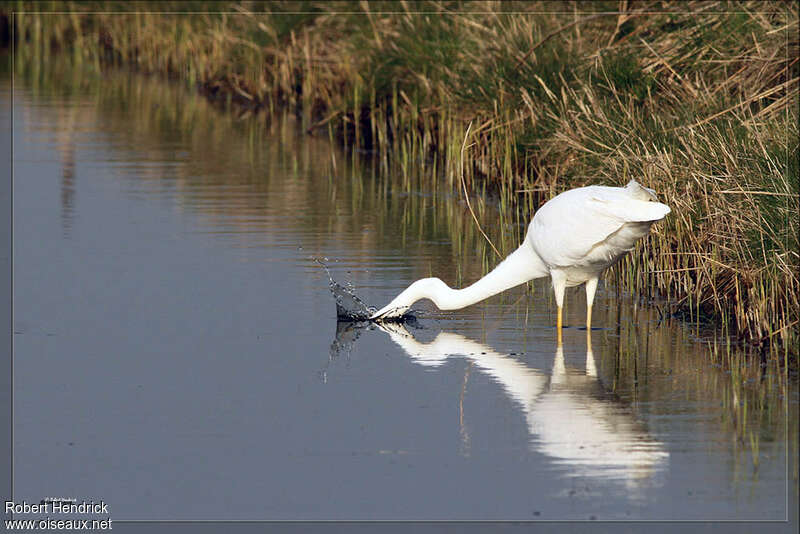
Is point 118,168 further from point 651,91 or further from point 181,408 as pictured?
point 181,408

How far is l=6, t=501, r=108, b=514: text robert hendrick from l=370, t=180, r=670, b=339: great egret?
150 inches

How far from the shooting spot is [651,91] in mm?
14508

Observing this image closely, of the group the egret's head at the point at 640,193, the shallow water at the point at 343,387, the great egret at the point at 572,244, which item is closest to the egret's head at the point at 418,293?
the great egret at the point at 572,244

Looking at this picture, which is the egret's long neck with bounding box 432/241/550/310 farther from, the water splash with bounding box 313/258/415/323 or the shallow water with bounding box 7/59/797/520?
the water splash with bounding box 313/258/415/323

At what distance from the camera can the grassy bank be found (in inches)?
390

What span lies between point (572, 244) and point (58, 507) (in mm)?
4031

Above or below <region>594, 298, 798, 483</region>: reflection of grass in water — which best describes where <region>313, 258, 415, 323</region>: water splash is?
above

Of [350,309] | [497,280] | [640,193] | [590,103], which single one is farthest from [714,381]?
[590,103]

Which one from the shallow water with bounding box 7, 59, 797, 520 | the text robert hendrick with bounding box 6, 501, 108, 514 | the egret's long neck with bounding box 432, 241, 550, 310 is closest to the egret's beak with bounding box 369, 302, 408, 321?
the shallow water with bounding box 7, 59, 797, 520

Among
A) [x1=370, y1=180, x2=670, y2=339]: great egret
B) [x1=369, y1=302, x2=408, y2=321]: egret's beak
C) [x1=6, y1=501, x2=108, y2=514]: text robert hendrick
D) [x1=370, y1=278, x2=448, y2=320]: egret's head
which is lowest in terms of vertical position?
[x1=6, y1=501, x2=108, y2=514]: text robert hendrick

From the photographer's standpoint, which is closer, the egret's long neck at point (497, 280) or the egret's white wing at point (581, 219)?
the egret's white wing at point (581, 219)

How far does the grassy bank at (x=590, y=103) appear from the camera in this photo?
390 inches

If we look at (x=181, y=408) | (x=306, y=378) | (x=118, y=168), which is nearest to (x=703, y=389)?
(x=306, y=378)

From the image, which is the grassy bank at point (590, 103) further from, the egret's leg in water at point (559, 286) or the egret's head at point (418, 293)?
the egret's head at point (418, 293)
